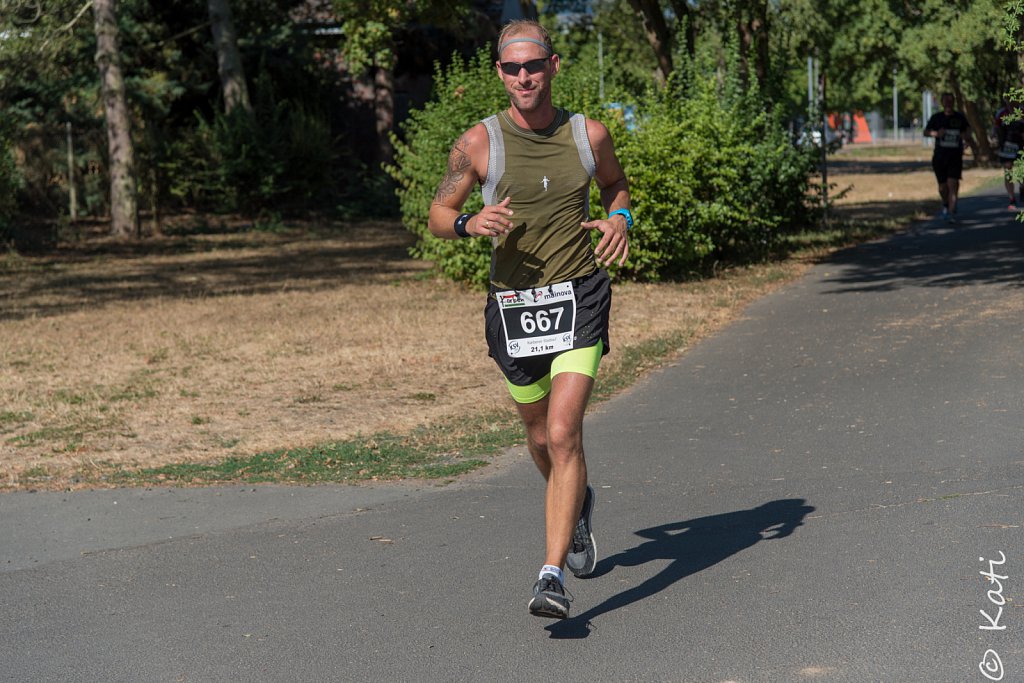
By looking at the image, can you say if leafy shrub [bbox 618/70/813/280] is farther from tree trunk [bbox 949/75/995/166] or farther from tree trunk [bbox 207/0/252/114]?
tree trunk [bbox 949/75/995/166]

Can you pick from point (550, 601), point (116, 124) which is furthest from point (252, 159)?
point (550, 601)

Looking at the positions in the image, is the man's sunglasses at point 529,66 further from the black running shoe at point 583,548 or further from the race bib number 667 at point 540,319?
the black running shoe at point 583,548

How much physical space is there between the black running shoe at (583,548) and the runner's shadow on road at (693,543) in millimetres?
143

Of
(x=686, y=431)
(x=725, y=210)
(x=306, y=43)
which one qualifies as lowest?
(x=686, y=431)

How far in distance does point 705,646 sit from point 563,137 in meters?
1.88

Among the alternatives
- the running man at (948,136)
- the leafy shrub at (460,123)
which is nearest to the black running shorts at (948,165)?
the running man at (948,136)

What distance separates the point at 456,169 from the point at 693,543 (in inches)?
76.7

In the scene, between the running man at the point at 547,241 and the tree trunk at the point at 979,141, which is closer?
the running man at the point at 547,241

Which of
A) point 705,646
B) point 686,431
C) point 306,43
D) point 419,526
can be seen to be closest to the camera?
point 705,646

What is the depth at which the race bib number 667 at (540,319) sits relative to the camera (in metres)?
4.99

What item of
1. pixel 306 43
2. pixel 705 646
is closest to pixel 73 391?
pixel 705 646

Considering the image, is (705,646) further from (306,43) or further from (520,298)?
(306,43)

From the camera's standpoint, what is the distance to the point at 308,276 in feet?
63.6

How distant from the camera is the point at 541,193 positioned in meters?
4.95
